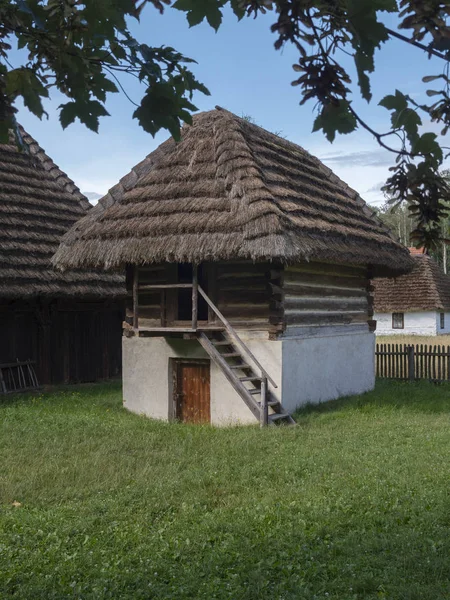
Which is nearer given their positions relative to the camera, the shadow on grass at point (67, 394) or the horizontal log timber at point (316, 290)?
the horizontal log timber at point (316, 290)

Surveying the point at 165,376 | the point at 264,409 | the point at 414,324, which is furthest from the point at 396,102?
the point at 414,324

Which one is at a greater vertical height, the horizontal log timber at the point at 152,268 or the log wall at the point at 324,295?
the horizontal log timber at the point at 152,268

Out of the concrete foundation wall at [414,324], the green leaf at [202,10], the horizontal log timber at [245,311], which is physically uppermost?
the green leaf at [202,10]

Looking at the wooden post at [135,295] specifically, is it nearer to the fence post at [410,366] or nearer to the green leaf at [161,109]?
the fence post at [410,366]

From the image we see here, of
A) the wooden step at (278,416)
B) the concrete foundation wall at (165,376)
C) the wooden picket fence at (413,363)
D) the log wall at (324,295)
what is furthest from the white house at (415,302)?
the wooden step at (278,416)

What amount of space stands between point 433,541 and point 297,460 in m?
3.13

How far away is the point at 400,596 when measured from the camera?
485 cm

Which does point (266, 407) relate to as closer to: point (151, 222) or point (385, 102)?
point (151, 222)

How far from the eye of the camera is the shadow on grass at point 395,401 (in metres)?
13.1

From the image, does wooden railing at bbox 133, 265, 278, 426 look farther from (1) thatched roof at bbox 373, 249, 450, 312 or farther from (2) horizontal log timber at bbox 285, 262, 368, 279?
(1) thatched roof at bbox 373, 249, 450, 312

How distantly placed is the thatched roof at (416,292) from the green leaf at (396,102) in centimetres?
3545

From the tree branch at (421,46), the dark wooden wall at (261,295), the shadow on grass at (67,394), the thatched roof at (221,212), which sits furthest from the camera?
the shadow on grass at (67,394)

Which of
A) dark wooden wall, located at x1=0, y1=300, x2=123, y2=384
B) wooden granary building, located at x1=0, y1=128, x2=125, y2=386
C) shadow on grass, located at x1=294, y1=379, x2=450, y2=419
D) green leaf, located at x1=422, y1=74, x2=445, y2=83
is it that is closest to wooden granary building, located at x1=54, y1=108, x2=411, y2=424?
shadow on grass, located at x1=294, y1=379, x2=450, y2=419

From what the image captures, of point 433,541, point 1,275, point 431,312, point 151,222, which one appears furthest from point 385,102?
point 431,312
